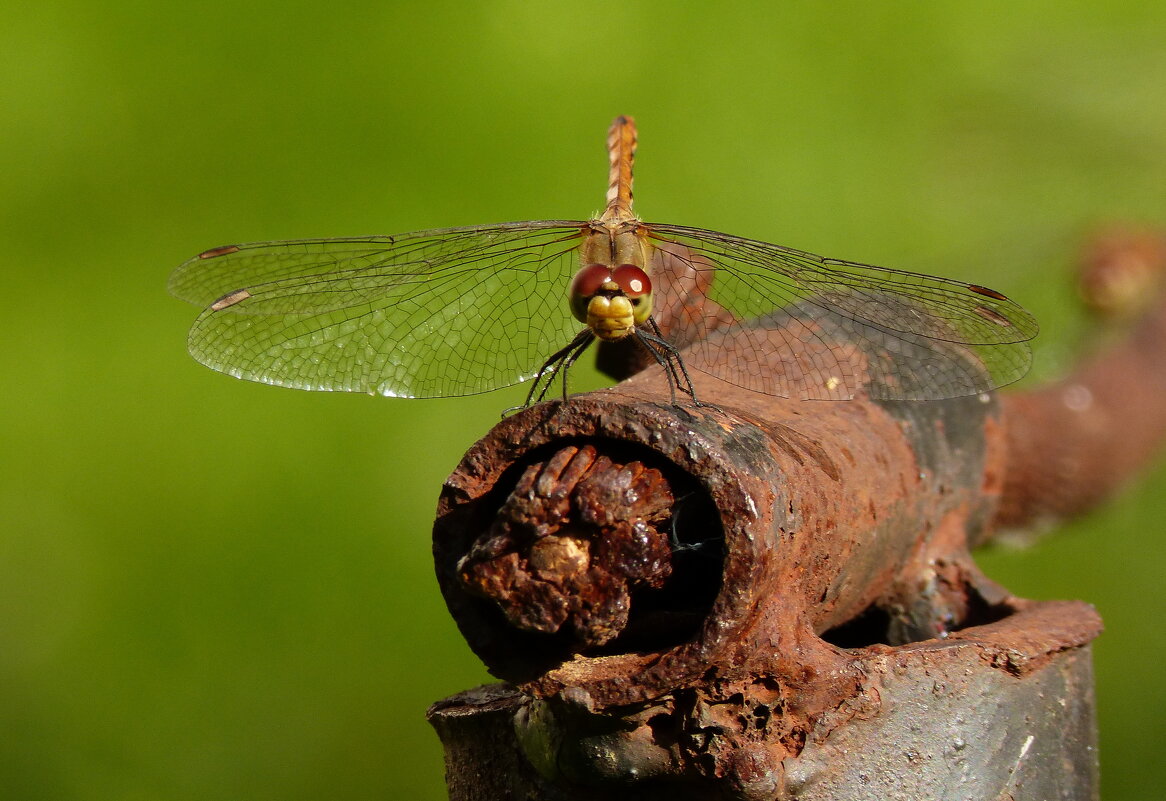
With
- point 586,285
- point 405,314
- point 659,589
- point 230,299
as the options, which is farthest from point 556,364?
point 659,589

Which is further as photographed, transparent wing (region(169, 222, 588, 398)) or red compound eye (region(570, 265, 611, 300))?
transparent wing (region(169, 222, 588, 398))

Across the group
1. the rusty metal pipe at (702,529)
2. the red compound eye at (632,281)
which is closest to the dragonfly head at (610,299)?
the red compound eye at (632,281)

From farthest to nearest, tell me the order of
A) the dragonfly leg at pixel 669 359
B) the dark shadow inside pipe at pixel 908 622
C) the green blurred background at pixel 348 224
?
the green blurred background at pixel 348 224
the dark shadow inside pipe at pixel 908 622
the dragonfly leg at pixel 669 359

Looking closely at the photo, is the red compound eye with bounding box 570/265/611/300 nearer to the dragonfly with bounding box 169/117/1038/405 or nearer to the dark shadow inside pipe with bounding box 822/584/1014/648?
the dragonfly with bounding box 169/117/1038/405

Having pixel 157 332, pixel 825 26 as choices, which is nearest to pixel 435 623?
pixel 157 332

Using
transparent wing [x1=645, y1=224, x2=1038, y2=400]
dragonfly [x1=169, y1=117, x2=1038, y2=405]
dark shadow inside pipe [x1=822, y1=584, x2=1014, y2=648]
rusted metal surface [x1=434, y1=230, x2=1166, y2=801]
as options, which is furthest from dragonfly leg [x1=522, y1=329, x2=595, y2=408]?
dark shadow inside pipe [x1=822, y1=584, x2=1014, y2=648]

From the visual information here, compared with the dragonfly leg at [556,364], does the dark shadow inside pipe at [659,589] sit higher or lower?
lower

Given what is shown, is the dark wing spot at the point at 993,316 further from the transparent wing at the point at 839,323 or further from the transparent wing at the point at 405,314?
the transparent wing at the point at 405,314

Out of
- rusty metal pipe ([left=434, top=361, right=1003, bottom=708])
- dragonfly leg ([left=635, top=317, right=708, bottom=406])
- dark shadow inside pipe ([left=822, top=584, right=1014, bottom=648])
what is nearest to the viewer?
rusty metal pipe ([left=434, top=361, right=1003, bottom=708])
